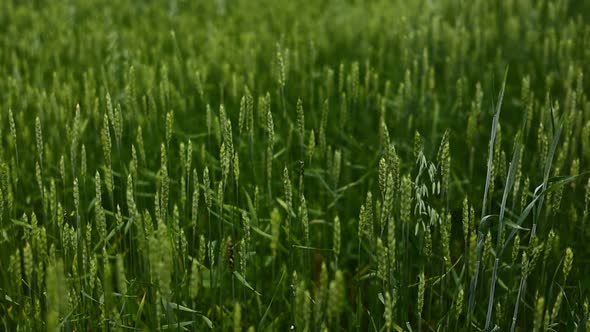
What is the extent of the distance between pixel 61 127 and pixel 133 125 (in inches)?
9.6

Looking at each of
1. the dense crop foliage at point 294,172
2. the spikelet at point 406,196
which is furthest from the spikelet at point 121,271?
the spikelet at point 406,196

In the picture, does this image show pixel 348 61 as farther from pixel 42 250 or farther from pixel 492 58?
pixel 42 250

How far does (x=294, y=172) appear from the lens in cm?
213

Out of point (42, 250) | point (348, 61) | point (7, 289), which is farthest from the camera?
point (348, 61)

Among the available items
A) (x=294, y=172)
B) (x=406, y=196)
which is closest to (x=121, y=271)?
(x=406, y=196)

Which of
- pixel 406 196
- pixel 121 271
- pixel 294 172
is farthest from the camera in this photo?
pixel 294 172

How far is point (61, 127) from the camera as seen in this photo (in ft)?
7.23

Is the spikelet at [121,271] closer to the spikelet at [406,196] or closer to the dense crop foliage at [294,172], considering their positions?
the dense crop foliage at [294,172]

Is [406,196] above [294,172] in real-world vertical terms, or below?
above

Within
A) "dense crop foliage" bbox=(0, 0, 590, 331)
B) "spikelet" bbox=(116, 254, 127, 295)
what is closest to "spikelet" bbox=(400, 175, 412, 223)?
"dense crop foliage" bbox=(0, 0, 590, 331)

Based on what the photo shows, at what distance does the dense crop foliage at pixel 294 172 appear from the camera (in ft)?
4.57

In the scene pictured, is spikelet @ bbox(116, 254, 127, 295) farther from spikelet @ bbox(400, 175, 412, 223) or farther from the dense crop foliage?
spikelet @ bbox(400, 175, 412, 223)

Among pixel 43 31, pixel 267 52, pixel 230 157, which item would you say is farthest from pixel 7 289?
pixel 43 31

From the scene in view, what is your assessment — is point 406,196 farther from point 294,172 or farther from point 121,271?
point 294,172
